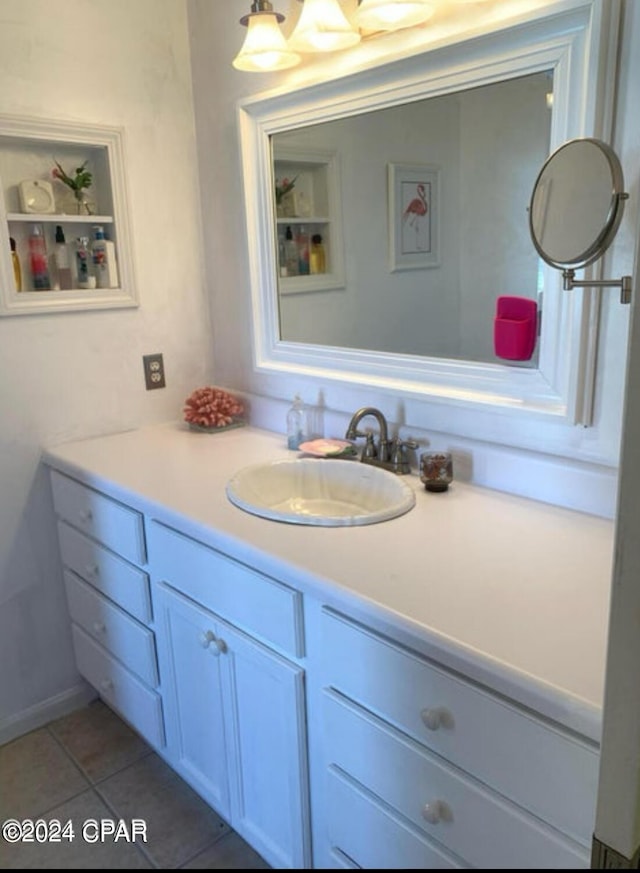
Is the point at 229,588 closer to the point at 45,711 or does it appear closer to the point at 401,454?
A: the point at 401,454

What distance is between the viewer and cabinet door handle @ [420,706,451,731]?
3.22 ft

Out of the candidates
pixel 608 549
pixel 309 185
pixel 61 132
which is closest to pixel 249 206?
pixel 309 185

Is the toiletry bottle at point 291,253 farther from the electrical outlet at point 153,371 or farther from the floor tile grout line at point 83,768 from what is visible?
the floor tile grout line at point 83,768

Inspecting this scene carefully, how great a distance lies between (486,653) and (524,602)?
156 mm

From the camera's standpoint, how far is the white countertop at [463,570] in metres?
0.88

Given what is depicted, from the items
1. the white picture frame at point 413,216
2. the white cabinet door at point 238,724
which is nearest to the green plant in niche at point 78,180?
the white picture frame at point 413,216

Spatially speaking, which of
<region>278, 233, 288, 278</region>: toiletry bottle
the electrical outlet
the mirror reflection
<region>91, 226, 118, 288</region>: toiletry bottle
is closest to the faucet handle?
the mirror reflection

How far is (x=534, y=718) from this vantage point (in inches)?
34.3

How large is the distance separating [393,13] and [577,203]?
63 centimetres

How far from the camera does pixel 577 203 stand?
1.15 m

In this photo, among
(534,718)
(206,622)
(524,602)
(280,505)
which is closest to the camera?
(534,718)

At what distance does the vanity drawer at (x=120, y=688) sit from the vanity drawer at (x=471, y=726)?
81 centimetres

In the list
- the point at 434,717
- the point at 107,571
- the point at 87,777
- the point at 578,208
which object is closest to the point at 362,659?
the point at 434,717

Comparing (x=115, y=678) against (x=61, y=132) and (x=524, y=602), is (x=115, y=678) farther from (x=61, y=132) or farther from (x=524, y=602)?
(x=61, y=132)
